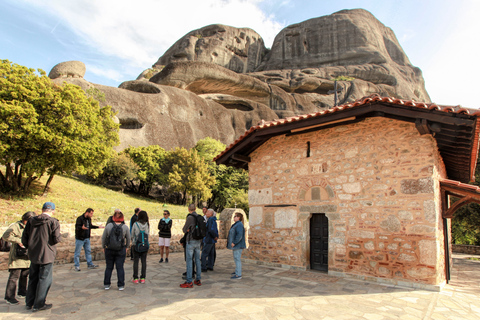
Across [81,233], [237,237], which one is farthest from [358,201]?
[81,233]

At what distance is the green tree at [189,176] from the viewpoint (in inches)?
1001

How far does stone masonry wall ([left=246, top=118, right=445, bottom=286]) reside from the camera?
5.75 meters

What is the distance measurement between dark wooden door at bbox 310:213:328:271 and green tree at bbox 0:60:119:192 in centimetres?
1315

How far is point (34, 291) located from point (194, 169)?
22.7 metres

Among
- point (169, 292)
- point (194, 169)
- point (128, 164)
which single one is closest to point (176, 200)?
point (194, 169)

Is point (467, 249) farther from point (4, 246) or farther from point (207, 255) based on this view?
point (4, 246)

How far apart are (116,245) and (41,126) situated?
→ 38.4 feet

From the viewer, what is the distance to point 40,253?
4.03 m

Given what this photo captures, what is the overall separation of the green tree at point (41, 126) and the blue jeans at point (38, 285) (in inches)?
Answer: 448

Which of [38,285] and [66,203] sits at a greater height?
[66,203]

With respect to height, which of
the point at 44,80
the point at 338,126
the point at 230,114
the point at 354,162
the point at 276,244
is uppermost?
the point at 230,114

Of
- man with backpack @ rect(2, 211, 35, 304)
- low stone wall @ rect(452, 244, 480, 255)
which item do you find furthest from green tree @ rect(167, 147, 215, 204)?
man with backpack @ rect(2, 211, 35, 304)

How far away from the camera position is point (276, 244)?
7.68m

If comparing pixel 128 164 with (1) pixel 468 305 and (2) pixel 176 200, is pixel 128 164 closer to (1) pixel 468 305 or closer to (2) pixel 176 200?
(2) pixel 176 200
